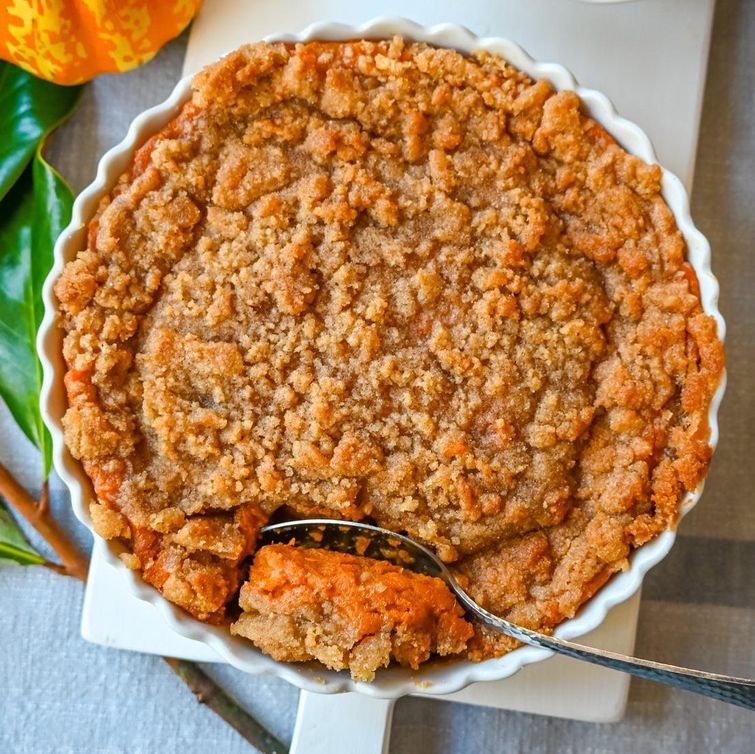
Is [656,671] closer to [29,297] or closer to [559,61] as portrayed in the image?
[559,61]

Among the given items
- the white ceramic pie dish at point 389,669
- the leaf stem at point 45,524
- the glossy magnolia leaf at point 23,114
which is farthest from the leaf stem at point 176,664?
the glossy magnolia leaf at point 23,114

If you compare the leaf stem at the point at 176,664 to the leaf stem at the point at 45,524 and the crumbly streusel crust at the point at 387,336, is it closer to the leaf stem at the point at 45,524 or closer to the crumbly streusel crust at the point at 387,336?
the leaf stem at the point at 45,524

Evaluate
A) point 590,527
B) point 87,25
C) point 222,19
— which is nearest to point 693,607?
point 590,527

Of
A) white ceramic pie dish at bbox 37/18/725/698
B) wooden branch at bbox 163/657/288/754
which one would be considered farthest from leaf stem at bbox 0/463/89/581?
white ceramic pie dish at bbox 37/18/725/698

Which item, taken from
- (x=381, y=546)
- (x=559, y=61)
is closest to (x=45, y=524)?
(x=381, y=546)

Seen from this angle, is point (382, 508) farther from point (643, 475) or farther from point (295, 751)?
point (295, 751)

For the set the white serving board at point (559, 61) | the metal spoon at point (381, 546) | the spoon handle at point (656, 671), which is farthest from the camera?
the white serving board at point (559, 61)
